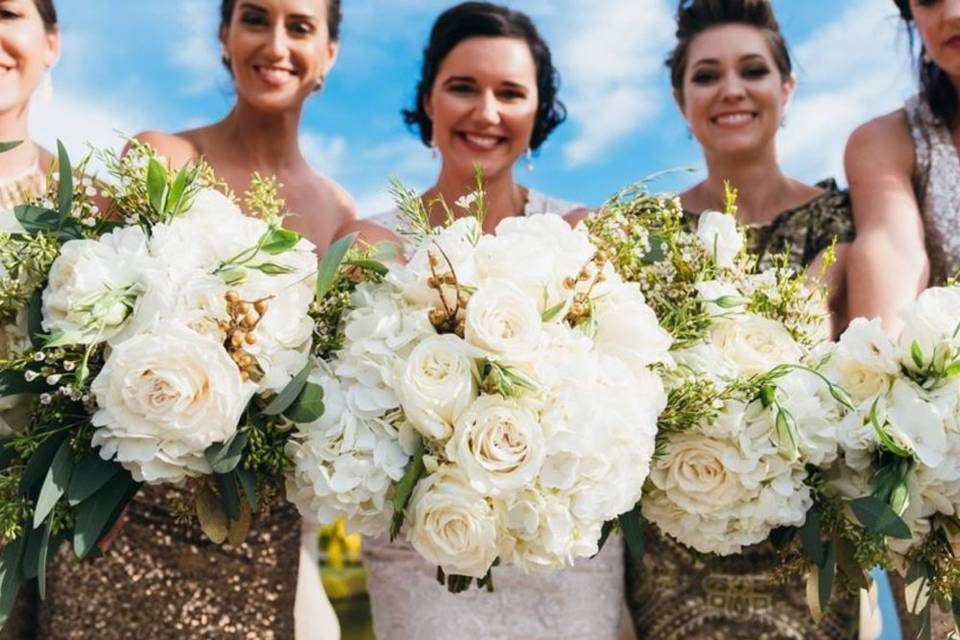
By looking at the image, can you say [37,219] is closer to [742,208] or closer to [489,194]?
[489,194]

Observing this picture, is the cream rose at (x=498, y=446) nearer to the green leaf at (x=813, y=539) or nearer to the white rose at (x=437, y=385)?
the white rose at (x=437, y=385)

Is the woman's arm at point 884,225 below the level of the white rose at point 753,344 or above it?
above

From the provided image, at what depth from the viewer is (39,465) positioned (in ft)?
6.11

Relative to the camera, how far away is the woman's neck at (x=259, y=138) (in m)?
3.67

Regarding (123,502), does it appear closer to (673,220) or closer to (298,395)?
(298,395)

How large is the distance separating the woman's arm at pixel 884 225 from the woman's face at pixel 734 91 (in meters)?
0.40

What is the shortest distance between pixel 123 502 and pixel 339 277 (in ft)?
1.94

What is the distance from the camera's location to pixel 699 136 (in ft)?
12.0

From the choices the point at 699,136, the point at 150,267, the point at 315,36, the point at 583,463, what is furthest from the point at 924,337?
the point at 315,36

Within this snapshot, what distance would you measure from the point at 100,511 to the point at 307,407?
0.44 meters

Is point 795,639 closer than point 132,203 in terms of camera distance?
No

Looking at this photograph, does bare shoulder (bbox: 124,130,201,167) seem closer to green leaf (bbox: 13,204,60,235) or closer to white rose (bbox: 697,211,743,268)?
green leaf (bbox: 13,204,60,235)

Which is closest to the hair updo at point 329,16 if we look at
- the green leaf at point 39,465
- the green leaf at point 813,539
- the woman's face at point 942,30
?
the woman's face at point 942,30

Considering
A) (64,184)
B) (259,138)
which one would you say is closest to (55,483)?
(64,184)
